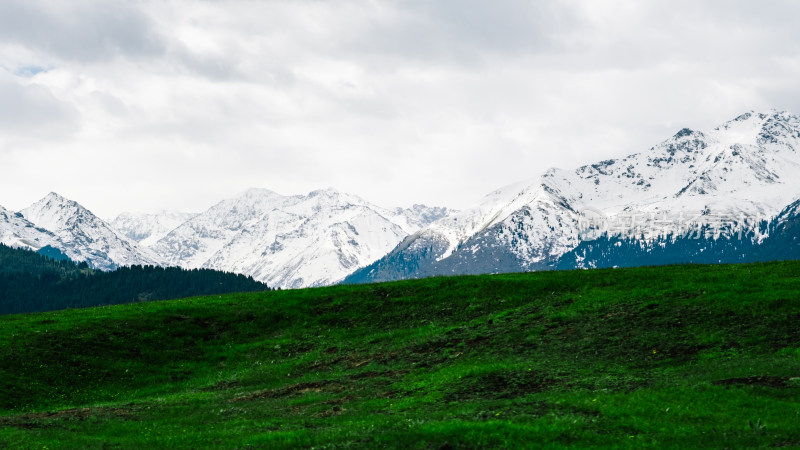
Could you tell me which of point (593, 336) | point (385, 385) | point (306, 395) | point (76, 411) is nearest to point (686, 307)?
Result: point (593, 336)

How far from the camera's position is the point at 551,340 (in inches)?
1891

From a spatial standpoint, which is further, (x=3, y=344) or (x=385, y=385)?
(x=3, y=344)

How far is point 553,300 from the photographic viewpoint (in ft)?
195

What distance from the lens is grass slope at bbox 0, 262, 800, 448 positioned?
30.8m

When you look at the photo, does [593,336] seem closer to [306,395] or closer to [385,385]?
[385,385]

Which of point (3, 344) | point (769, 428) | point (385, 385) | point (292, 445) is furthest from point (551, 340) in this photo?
point (3, 344)

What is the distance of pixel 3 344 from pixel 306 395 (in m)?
28.0

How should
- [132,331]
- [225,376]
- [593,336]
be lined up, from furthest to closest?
1. [132,331]
2. [225,376]
3. [593,336]

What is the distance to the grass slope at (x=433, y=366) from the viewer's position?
30.8 meters

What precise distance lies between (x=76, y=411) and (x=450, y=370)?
2210 centimetres

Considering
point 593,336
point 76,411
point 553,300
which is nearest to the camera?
point 76,411

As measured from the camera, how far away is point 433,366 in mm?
47469

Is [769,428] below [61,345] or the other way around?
below

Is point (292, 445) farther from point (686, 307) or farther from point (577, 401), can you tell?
point (686, 307)
